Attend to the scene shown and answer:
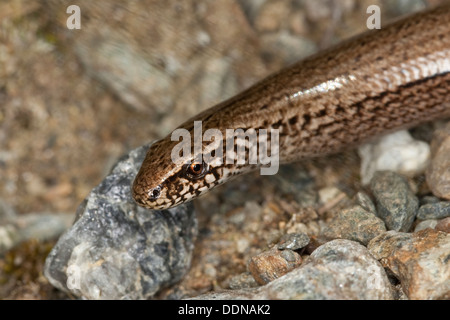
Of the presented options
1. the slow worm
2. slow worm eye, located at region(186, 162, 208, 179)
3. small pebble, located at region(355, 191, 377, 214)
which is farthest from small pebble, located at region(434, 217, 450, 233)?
slow worm eye, located at region(186, 162, 208, 179)

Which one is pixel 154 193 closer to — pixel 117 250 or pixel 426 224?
pixel 117 250

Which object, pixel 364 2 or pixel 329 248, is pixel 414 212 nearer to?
pixel 329 248

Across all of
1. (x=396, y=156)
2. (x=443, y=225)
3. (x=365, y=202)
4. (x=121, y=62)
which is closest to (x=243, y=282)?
(x=365, y=202)

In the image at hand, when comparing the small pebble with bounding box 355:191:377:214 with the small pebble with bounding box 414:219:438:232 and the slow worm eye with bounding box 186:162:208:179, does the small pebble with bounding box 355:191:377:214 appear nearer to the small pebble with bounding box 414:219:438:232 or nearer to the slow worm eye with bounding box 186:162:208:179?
the small pebble with bounding box 414:219:438:232

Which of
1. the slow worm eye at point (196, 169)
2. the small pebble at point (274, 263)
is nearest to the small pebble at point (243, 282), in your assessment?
the small pebble at point (274, 263)

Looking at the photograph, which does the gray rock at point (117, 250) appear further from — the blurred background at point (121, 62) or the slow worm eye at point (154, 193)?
the blurred background at point (121, 62)
